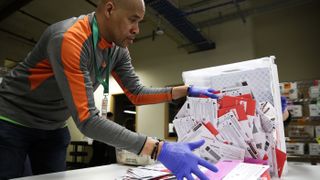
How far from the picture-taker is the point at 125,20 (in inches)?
38.6

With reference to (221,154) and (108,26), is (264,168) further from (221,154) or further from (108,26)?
(108,26)

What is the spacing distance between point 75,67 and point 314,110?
10.4ft

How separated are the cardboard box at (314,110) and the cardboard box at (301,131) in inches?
7.6

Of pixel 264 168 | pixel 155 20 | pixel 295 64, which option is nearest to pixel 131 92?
pixel 264 168

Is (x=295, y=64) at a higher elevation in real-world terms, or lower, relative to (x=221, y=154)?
higher

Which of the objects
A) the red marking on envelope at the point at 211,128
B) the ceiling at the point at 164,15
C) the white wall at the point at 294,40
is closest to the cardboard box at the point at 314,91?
the white wall at the point at 294,40

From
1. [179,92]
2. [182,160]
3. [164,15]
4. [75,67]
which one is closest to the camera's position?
[182,160]

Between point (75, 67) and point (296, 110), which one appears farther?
point (296, 110)

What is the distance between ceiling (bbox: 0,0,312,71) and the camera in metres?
4.07

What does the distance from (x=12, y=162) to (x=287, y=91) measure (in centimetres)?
317

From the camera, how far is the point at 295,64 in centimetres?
448

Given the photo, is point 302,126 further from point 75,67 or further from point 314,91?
point 75,67

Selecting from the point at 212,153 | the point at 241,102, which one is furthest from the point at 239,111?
the point at 212,153

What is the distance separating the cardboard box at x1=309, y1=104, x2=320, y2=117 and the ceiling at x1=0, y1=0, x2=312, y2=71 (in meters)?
1.76
